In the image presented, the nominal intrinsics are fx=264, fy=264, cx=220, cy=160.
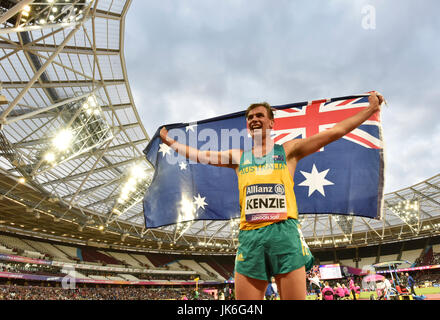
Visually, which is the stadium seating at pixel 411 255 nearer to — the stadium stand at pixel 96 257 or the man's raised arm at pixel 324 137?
the stadium stand at pixel 96 257

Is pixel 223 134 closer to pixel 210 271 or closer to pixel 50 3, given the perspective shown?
pixel 50 3

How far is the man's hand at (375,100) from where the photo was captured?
2543 millimetres

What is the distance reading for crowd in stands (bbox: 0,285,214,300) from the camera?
1069 inches

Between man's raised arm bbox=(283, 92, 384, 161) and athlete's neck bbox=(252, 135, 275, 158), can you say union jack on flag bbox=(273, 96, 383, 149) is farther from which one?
athlete's neck bbox=(252, 135, 275, 158)

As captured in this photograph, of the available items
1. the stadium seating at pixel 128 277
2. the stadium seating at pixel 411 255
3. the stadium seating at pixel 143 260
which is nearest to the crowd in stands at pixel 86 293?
the stadium seating at pixel 128 277

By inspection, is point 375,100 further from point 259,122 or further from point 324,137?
A: point 259,122

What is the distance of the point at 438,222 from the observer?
133 ft

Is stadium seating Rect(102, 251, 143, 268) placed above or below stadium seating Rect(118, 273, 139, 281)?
above

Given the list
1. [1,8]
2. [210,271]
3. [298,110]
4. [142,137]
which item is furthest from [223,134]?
[210,271]

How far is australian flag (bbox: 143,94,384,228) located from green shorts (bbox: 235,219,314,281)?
2.88 meters

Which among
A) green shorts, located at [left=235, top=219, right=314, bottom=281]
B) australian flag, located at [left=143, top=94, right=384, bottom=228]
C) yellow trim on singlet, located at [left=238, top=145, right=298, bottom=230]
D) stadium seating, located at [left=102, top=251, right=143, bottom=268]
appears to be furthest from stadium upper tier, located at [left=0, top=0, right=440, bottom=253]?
stadium seating, located at [left=102, top=251, right=143, bottom=268]

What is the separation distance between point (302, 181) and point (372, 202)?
47.9 inches

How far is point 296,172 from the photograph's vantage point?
5156 millimetres

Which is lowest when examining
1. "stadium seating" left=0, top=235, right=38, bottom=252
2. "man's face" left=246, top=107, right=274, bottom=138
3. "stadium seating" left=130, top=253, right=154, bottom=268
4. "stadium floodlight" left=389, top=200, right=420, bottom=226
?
"stadium seating" left=130, top=253, right=154, bottom=268
